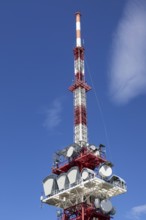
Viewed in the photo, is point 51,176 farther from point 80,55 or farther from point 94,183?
point 80,55

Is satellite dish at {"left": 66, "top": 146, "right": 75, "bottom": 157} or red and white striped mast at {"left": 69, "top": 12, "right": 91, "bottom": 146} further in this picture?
red and white striped mast at {"left": 69, "top": 12, "right": 91, "bottom": 146}

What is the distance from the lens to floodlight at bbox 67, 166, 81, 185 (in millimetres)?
76119

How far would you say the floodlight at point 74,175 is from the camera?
7612cm

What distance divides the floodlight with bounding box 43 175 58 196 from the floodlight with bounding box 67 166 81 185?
4065 mm

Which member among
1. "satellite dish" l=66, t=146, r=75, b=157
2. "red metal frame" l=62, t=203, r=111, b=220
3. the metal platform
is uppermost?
"satellite dish" l=66, t=146, r=75, b=157

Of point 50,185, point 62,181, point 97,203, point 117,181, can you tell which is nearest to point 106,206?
point 97,203

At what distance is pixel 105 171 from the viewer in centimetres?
7644

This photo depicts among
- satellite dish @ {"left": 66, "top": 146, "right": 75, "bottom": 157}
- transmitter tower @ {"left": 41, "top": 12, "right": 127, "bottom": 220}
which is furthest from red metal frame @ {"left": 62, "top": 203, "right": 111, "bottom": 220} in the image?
satellite dish @ {"left": 66, "top": 146, "right": 75, "bottom": 157}

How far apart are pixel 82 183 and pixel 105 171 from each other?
4952 millimetres

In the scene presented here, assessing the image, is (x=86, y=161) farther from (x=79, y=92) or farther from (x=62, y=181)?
(x=79, y=92)

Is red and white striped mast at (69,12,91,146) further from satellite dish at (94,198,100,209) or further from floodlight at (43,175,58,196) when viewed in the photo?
satellite dish at (94,198,100,209)

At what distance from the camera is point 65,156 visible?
82.8 m

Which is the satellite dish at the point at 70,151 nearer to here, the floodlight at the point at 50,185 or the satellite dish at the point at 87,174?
the floodlight at the point at 50,185

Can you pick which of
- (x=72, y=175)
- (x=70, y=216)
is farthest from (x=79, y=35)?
(x=70, y=216)
